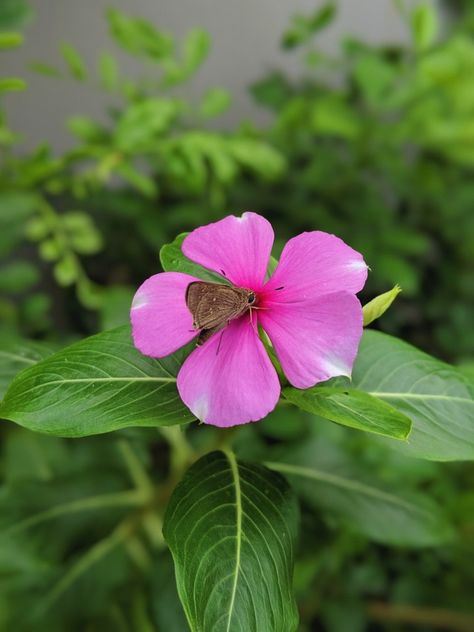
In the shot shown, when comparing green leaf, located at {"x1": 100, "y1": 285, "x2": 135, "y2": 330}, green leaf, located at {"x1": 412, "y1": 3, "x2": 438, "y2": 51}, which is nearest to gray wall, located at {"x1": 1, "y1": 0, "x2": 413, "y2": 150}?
green leaf, located at {"x1": 412, "y1": 3, "x2": 438, "y2": 51}

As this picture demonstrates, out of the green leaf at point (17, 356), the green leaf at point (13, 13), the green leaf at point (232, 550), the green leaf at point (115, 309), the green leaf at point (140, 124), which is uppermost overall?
the green leaf at point (13, 13)

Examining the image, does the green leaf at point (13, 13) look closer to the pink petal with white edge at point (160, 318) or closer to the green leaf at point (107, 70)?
the green leaf at point (107, 70)

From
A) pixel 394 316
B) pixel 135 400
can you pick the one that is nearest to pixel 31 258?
pixel 394 316

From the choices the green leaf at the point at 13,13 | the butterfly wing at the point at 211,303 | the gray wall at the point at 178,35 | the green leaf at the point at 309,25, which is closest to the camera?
the butterfly wing at the point at 211,303

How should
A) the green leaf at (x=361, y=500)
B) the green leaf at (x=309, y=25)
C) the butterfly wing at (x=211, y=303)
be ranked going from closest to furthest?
the butterfly wing at (x=211, y=303)
the green leaf at (x=361, y=500)
the green leaf at (x=309, y=25)

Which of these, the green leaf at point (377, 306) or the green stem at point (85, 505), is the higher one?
the green leaf at point (377, 306)

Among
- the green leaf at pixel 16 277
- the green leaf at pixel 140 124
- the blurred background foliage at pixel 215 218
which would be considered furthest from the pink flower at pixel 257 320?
the green leaf at pixel 16 277

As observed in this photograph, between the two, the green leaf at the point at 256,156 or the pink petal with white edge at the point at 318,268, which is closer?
the pink petal with white edge at the point at 318,268
